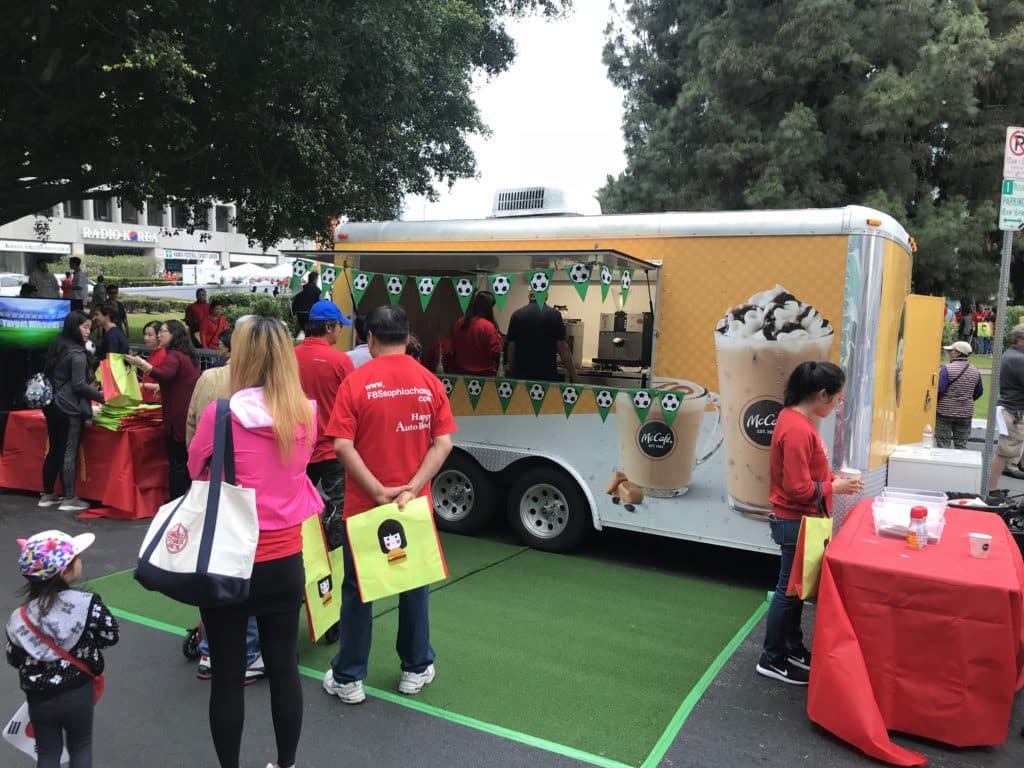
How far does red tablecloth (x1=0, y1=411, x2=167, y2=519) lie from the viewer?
6965 mm

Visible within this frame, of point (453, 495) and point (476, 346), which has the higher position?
point (476, 346)

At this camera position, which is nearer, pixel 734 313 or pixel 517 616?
pixel 517 616

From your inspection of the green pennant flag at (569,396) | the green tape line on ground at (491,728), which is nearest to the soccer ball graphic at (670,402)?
the green pennant flag at (569,396)

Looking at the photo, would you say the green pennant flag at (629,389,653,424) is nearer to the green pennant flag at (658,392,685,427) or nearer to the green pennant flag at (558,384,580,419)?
the green pennant flag at (658,392,685,427)

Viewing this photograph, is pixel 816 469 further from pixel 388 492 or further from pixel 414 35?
pixel 414 35

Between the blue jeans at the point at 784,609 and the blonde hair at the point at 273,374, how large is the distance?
2.47m

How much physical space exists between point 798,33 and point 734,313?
15119 mm

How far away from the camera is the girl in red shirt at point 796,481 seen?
3.90 metres

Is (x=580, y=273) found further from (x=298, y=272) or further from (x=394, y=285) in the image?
(x=298, y=272)

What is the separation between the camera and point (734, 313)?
5.46 meters

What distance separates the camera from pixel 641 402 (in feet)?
18.8

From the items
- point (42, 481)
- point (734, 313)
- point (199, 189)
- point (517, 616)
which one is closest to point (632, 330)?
point (734, 313)

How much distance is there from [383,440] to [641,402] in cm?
266

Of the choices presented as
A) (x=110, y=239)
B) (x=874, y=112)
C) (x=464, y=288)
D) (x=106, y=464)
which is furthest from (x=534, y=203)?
(x=110, y=239)
